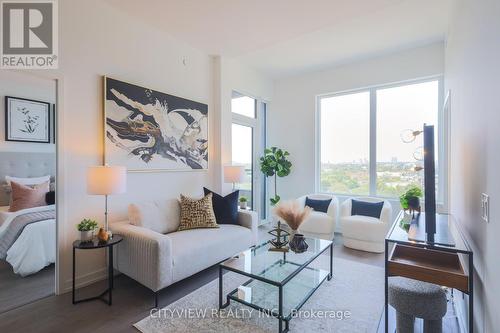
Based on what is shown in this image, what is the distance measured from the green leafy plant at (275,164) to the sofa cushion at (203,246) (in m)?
1.86

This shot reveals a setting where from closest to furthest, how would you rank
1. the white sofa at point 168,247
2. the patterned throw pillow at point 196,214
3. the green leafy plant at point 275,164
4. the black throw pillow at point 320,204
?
the white sofa at point 168,247 → the patterned throw pillow at point 196,214 → the black throw pillow at point 320,204 → the green leafy plant at point 275,164

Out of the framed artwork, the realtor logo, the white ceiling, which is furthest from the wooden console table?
the realtor logo

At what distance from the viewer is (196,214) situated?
10.3 feet

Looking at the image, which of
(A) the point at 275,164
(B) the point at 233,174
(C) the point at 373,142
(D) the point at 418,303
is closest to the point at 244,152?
(A) the point at 275,164

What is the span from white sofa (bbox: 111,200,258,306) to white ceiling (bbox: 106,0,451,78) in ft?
7.45

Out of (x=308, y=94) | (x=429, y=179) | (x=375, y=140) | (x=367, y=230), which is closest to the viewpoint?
(x=429, y=179)

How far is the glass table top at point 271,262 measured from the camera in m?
2.04

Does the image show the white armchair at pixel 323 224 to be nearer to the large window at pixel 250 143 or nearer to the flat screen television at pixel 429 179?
the large window at pixel 250 143

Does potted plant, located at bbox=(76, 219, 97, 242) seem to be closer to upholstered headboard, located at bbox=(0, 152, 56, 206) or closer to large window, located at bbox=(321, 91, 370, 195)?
upholstered headboard, located at bbox=(0, 152, 56, 206)

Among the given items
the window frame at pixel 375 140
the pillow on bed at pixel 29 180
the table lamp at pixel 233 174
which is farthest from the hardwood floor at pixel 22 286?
the window frame at pixel 375 140

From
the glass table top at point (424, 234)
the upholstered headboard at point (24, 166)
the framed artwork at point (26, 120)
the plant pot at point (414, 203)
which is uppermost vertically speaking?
the framed artwork at point (26, 120)

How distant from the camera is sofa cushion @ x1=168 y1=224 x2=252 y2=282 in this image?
2.43m

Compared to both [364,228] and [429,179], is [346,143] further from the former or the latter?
[429,179]

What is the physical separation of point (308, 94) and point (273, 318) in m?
4.25
